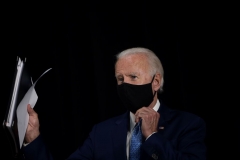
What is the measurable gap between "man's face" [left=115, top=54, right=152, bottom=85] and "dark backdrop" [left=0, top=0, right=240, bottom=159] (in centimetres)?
44

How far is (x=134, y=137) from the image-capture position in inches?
70.9

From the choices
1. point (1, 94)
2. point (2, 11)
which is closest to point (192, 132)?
point (1, 94)

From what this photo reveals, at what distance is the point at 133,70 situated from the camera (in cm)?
192

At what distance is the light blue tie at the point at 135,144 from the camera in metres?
1.76

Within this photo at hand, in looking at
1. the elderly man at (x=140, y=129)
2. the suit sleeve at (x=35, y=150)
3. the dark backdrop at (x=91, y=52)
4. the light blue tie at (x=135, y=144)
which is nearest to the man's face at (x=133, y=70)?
the elderly man at (x=140, y=129)

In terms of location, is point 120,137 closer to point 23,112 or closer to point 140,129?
point 140,129

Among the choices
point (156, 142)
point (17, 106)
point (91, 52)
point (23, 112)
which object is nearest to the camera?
point (17, 106)

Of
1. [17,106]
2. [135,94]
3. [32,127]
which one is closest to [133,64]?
[135,94]

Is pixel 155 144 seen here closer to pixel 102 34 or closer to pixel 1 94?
pixel 102 34

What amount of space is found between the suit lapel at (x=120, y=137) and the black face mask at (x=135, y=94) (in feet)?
0.47

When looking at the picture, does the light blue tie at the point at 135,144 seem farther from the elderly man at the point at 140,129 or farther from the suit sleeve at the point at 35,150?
the suit sleeve at the point at 35,150

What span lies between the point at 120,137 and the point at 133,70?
38 centimetres

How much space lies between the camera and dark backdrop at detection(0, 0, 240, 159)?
2.33 m

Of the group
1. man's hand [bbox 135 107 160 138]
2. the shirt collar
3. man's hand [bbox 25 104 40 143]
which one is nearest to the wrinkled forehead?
the shirt collar
